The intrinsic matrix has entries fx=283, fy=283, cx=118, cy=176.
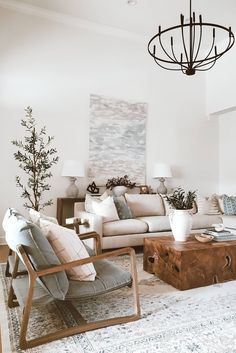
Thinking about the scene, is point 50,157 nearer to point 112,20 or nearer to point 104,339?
point 112,20

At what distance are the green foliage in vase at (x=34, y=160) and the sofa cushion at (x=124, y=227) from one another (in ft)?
4.20

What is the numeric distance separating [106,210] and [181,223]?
51.9 inches

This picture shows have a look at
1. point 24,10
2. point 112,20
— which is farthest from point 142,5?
point 24,10

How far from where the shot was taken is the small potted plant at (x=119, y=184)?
202 inches

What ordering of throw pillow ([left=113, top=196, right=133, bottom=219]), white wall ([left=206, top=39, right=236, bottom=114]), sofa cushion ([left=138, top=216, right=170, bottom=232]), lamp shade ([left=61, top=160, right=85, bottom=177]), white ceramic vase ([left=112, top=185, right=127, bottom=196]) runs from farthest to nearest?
1. white wall ([left=206, top=39, right=236, bottom=114])
2. white ceramic vase ([left=112, top=185, right=127, bottom=196])
3. lamp shade ([left=61, top=160, right=85, bottom=177])
4. throw pillow ([left=113, top=196, right=133, bottom=219])
5. sofa cushion ([left=138, top=216, right=170, bottom=232])

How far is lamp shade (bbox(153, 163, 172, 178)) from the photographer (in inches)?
213

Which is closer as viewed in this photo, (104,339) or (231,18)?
A: (104,339)

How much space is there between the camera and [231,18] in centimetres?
498

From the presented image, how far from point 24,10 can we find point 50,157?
2519mm

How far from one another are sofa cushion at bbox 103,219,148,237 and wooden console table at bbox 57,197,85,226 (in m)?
1.10

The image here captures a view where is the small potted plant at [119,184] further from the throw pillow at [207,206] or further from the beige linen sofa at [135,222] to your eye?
the throw pillow at [207,206]

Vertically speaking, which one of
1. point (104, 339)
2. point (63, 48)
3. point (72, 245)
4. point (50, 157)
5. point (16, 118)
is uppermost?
point (63, 48)

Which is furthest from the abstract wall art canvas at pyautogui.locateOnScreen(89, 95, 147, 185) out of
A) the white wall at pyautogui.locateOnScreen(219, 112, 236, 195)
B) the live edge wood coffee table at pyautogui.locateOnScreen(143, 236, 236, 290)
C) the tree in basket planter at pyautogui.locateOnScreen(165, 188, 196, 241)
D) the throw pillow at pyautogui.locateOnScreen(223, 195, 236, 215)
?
the live edge wood coffee table at pyautogui.locateOnScreen(143, 236, 236, 290)

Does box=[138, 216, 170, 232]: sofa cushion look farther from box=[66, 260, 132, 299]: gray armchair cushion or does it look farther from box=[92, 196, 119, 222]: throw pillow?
box=[66, 260, 132, 299]: gray armchair cushion
